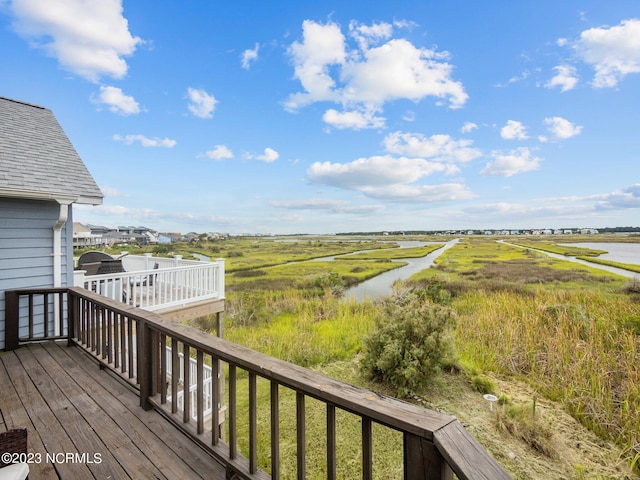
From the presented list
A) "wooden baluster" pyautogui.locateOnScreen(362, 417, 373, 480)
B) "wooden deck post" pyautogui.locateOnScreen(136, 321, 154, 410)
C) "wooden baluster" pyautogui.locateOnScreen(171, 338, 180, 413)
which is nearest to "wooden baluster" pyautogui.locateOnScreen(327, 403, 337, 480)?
"wooden baluster" pyautogui.locateOnScreen(362, 417, 373, 480)

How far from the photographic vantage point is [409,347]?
5227 millimetres

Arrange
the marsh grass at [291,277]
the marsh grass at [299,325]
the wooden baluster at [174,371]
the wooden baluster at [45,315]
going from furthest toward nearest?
the marsh grass at [291,277], the marsh grass at [299,325], the wooden baluster at [45,315], the wooden baluster at [174,371]

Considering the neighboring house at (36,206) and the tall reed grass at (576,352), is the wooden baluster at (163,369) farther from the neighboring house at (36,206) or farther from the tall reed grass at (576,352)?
the tall reed grass at (576,352)

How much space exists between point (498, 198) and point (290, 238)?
3992 centimetres

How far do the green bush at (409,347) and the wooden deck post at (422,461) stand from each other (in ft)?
14.8

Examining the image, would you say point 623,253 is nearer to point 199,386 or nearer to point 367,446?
point 367,446

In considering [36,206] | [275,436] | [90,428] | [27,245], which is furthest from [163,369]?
[36,206]

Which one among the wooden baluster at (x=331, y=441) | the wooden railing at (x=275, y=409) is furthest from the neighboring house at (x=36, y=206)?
the wooden baluster at (x=331, y=441)

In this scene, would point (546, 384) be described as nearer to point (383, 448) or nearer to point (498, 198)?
point (383, 448)

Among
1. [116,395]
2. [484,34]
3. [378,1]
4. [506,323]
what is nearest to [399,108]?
[484,34]

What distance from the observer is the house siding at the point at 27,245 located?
12.1ft

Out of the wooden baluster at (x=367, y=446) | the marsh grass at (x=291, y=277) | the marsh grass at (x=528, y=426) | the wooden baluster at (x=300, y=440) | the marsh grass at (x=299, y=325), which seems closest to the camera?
the wooden baluster at (x=367, y=446)

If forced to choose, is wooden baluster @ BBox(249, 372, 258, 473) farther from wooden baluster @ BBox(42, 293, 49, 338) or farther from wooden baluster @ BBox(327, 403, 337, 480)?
wooden baluster @ BBox(42, 293, 49, 338)

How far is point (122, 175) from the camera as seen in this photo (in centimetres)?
1269
